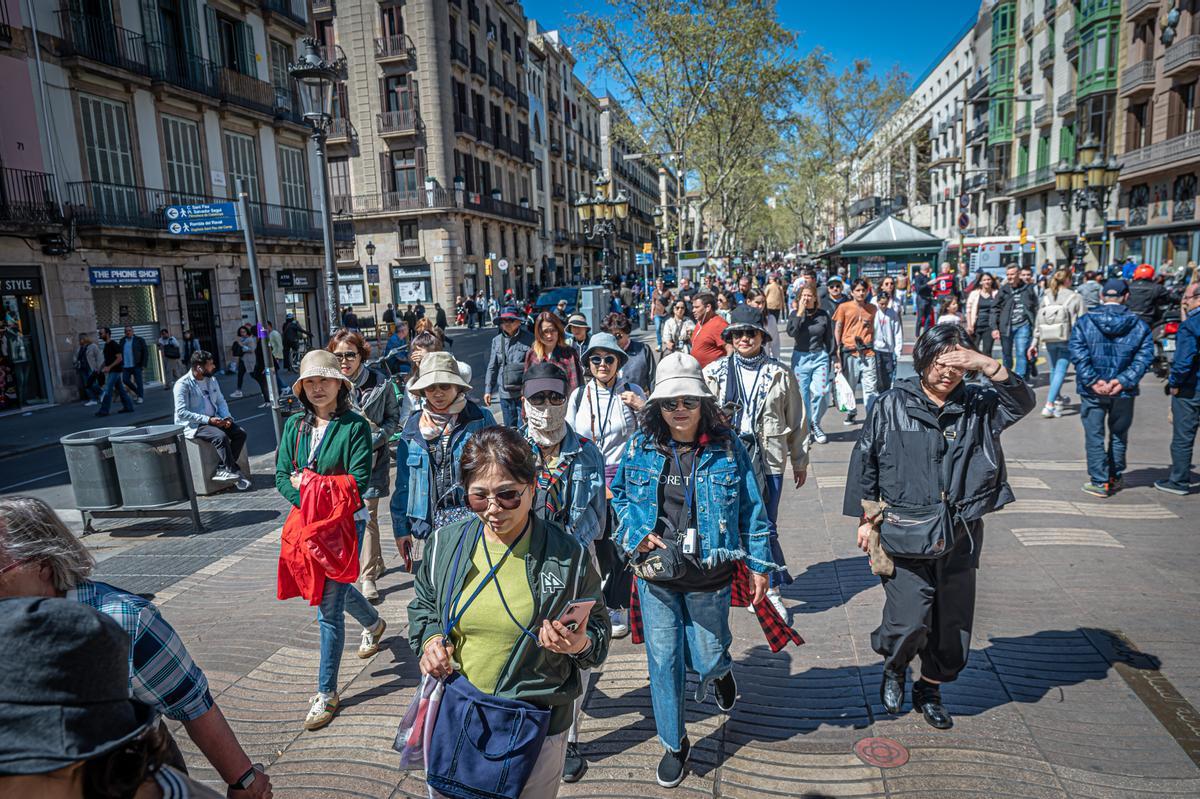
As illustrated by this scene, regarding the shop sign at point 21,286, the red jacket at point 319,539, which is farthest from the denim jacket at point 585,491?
the shop sign at point 21,286

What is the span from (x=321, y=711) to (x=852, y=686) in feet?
8.97

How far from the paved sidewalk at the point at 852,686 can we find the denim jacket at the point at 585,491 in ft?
3.35

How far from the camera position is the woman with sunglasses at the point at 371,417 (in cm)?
552

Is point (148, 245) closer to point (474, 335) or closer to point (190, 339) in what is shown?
point (190, 339)

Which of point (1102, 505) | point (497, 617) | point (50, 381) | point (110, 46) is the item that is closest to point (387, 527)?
point (497, 617)

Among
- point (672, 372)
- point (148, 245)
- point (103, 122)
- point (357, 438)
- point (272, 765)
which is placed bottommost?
point (272, 765)

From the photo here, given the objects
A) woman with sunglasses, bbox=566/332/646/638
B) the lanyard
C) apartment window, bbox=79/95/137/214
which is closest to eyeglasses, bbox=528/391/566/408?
the lanyard

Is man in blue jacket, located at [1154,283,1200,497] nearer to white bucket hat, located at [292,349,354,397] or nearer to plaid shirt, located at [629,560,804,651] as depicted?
plaid shirt, located at [629,560,804,651]

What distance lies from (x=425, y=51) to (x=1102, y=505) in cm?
3929

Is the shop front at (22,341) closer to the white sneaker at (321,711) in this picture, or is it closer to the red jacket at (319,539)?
the red jacket at (319,539)

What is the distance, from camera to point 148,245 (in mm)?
20156

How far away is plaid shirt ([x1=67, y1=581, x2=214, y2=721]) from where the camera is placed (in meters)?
1.91

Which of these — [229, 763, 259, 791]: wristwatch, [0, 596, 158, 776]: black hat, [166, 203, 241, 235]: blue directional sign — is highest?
[166, 203, 241, 235]: blue directional sign

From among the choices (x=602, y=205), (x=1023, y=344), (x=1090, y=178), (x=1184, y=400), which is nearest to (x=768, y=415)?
(x=1184, y=400)
